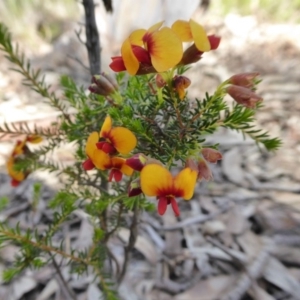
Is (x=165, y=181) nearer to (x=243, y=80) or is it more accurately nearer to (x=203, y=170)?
(x=203, y=170)

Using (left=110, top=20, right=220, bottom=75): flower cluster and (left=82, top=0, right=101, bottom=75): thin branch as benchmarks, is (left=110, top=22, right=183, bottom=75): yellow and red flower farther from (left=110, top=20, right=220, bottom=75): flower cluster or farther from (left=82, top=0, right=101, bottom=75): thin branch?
(left=82, top=0, right=101, bottom=75): thin branch

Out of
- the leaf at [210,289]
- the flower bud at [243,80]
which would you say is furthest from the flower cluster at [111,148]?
the leaf at [210,289]

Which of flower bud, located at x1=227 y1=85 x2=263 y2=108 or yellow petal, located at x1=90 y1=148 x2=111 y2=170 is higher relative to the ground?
flower bud, located at x1=227 y1=85 x2=263 y2=108

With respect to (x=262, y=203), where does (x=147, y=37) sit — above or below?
above

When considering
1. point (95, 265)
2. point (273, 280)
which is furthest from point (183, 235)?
point (95, 265)

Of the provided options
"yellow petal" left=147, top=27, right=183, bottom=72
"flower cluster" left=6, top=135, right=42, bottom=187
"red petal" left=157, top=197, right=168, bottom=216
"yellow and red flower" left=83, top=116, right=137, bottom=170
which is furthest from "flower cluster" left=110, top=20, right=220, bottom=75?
"flower cluster" left=6, top=135, right=42, bottom=187

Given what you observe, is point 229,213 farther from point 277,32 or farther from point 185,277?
point 277,32

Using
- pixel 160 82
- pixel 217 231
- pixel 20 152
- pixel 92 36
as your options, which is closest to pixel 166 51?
pixel 160 82
